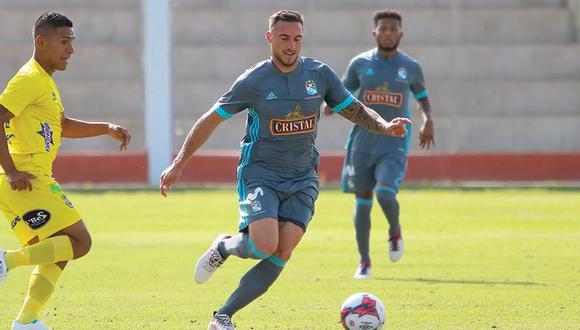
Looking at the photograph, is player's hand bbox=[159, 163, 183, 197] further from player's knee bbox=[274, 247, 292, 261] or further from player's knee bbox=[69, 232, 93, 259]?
A: player's knee bbox=[274, 247, 292, 261]

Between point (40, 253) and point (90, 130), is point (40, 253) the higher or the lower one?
the lower one

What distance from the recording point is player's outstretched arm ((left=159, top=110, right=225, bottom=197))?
7.74 m

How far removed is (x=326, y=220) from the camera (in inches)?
731

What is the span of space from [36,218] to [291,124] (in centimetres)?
181

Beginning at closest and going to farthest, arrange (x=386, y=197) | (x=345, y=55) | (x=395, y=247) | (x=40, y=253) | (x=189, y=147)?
(x=40, y=253) → (x=189, y=147) → (x=386, y=197) → (x=395, y=247) → (x=345, y=55)

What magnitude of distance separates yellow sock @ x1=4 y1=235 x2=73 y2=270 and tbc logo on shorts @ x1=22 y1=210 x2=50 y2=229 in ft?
0.41

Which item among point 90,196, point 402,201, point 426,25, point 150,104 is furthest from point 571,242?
point 426,25

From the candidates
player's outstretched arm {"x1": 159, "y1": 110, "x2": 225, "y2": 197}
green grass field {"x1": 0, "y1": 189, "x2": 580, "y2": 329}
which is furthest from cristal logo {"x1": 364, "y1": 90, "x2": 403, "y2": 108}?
player's outstretched arm {"x1": 159, "y1": 110, "x2": 225, "y2": 197}

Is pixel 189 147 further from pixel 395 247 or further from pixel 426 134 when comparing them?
pixel 426 134

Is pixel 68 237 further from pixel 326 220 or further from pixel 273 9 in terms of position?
pixel 273 9

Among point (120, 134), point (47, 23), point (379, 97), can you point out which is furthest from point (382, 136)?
point (47, 23)

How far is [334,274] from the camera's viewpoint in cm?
1186

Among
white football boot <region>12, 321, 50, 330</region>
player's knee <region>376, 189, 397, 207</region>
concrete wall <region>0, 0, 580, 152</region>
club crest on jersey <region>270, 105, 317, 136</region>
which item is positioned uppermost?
club crest on jersey <region>270, 105, 317, 136</region>

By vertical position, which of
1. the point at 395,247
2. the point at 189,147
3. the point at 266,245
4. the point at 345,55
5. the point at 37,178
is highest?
the point at 189,147
